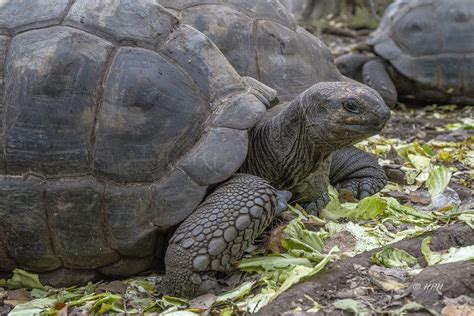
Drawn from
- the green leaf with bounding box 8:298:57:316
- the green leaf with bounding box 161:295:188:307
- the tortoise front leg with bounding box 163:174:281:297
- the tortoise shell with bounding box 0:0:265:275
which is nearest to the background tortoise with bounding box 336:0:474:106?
the tortoise shell with bounding box 0:0:265:275

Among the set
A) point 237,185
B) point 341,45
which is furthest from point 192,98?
point 341,45

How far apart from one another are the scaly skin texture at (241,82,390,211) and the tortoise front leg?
588 millimetres

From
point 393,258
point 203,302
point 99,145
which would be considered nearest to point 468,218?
point 393,258

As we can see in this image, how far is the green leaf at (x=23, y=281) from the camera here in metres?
4.13

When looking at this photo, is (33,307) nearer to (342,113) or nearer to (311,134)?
(311,134)

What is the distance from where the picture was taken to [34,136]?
3980mm

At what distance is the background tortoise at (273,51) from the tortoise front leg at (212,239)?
1017 millimetres

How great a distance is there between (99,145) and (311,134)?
1209 millimetres

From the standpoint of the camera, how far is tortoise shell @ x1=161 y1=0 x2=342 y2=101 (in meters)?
5.10

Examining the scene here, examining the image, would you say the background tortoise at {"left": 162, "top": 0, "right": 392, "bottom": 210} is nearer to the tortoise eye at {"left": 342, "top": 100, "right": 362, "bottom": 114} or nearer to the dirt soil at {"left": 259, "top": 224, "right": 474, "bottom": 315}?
the tortoise eye at {"left": 342, "top": 100, "right": 362, "bottom": 114}

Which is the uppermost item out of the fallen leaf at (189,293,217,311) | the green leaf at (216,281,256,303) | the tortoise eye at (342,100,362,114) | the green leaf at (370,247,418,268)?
the tortoise eye at (342,100,362,114)

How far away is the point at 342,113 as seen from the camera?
4.14 meters

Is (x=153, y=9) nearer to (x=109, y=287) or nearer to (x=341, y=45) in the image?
(x=109, y=287)

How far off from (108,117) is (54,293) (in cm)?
101
